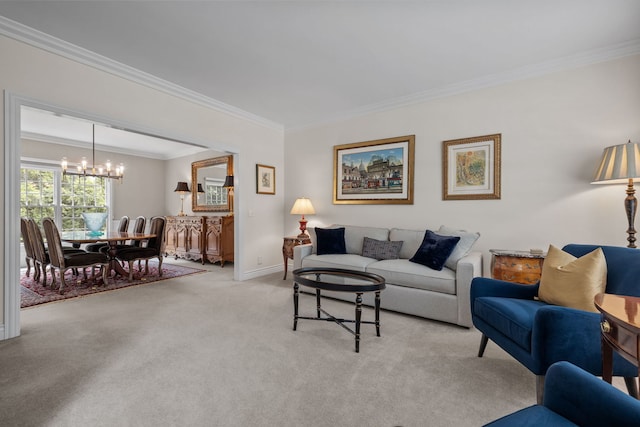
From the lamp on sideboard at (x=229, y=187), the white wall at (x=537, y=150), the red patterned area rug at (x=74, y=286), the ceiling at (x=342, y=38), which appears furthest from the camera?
the lamp on sideboard at (x=229, y=187)

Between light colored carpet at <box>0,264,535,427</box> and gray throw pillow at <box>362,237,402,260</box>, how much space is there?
2.63 ft

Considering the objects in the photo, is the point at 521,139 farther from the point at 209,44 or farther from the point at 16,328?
the point at 16,328

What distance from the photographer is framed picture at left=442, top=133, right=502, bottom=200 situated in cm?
345

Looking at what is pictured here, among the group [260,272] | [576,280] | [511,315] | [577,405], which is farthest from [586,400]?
[260,272]

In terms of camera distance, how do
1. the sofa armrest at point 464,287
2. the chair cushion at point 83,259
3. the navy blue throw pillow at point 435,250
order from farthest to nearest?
the chair cushion at point 83,259 → the navy blue throw pillow at point 435,250 → the sofa armrest at point 464,287

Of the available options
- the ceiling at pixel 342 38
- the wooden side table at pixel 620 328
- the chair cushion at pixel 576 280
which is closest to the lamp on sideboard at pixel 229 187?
the ceiling at pixel 342 38

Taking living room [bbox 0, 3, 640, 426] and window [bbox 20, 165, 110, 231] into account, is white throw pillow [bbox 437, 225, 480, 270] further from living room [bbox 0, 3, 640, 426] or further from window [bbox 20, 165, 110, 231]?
window [bbox 20, 165, 110, 231]

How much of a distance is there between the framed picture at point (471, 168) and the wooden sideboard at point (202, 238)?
4.11m

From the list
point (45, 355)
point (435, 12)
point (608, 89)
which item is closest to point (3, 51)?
point (45, 355)

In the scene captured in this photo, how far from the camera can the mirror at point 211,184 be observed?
6.51 metres

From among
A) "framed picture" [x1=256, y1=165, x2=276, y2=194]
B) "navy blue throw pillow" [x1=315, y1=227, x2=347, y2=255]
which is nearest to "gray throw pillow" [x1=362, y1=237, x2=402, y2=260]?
"navy blue throw pillow" [x1=315, y1=227, x2=347, y2=255]

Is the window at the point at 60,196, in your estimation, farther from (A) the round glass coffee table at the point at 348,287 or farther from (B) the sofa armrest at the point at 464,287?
(B) the sofa armrest at the point at 464,287

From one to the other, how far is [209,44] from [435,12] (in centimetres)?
200

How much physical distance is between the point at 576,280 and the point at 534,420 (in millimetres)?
1261
